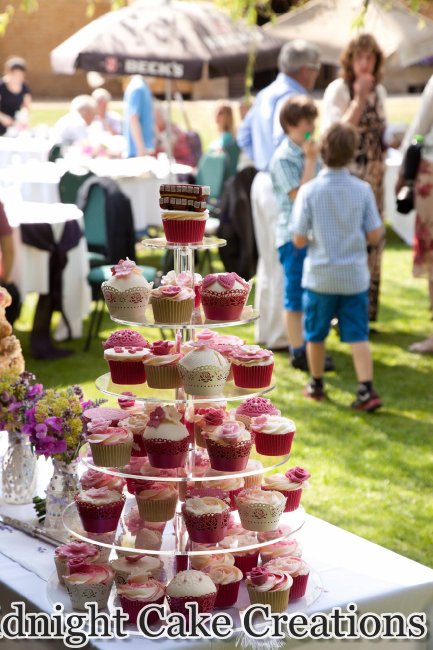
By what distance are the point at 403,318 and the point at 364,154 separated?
1.82m

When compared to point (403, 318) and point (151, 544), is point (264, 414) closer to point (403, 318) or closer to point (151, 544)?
point (151, 544)

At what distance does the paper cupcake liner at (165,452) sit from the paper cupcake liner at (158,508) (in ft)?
0.38

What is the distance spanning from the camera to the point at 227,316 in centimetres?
314

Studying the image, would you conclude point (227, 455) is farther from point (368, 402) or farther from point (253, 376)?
point (368, 402)

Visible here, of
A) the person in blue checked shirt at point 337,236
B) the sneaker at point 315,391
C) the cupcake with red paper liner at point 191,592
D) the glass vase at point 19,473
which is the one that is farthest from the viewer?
the sneaker at point 315,391

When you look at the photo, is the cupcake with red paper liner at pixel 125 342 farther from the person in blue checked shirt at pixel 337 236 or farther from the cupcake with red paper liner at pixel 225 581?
the person in blue checked shirt at pixel 337 236

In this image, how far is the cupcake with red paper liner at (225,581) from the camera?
9.59ft

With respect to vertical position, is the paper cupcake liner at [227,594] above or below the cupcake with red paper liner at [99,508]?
below

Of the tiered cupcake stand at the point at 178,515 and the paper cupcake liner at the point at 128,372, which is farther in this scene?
the paper cupcake liner at the point at 128,372

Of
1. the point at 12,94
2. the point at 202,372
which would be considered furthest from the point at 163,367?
the point at 12,94

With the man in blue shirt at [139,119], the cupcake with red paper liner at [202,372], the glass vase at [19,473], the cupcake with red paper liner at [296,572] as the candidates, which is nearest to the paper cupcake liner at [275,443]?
the cupcake with red paper liner at [202,372]

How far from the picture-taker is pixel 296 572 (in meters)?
2.94

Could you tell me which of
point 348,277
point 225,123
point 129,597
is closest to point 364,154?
point 348,277

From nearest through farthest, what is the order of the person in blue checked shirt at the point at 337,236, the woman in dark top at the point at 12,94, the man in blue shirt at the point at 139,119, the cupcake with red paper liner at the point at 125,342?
1. the cupcake with red paper liner at the point at 125,342
2. the person in blue checked shirt at the point at 337,236
3. the man in blue shirt at the point at 139,119
4. the woman in dark top at the point at 12,94
